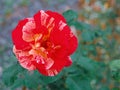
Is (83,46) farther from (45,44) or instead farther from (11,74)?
(45,44)

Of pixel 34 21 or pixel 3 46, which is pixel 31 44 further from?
pixel 3 46

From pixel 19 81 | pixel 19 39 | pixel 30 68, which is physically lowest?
pixel 19 81

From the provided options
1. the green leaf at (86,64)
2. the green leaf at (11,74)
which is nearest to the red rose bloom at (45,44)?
the green leaf at (11,74)

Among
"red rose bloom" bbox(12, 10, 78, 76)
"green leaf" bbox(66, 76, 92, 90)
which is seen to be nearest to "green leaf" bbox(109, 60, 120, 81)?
"green leaf" bbox(66, 76, 92, 90)

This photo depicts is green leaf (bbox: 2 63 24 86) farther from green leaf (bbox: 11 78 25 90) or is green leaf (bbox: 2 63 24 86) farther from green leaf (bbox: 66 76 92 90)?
A: green leaf (bbox: 66 76 92 90)

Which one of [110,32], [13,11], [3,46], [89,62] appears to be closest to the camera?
[89,62]

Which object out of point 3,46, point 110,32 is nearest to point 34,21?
point 110,32

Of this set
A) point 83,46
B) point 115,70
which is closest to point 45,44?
point 115,70
